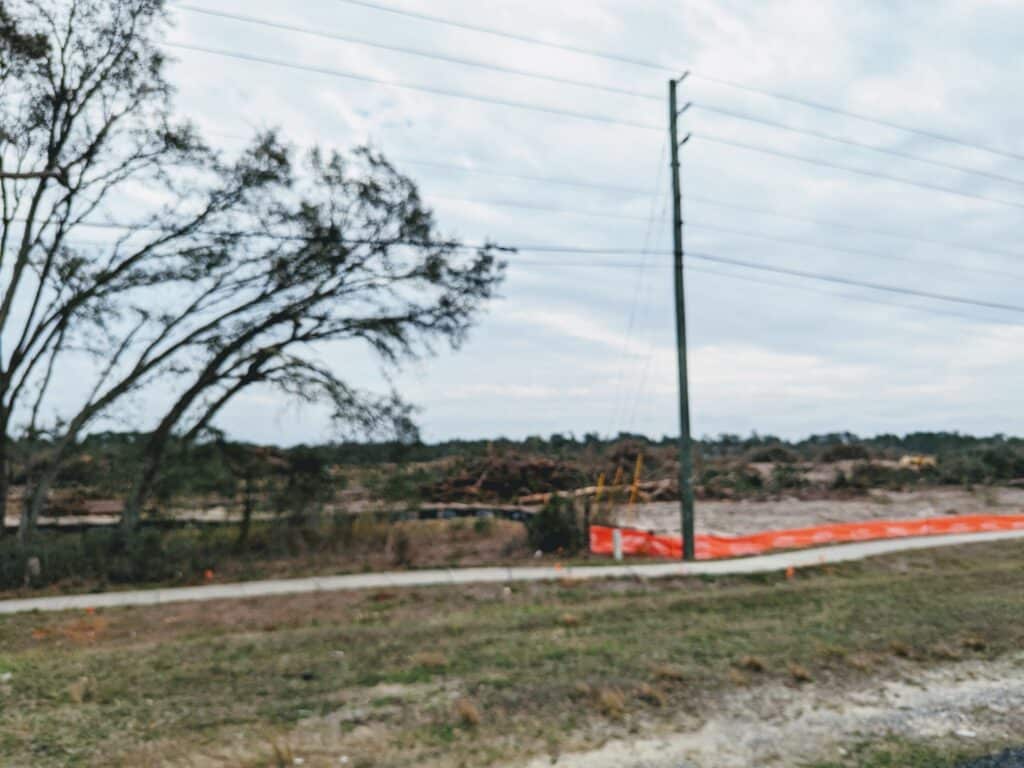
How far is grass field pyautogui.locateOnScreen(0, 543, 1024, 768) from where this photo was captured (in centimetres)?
614

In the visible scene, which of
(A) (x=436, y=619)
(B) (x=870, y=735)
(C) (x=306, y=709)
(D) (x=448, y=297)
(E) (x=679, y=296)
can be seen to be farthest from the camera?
(D) (x=448, y=297)

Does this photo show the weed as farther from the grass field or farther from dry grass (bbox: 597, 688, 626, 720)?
dry grass (bbox: 597, 688, 626, 720)

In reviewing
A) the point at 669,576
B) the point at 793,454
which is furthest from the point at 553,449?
the point at 669,576

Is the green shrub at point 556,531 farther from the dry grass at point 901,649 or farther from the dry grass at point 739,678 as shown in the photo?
the dry grass at point 739,678

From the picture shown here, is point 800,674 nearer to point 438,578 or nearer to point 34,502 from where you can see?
point 438,578

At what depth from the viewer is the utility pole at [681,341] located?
54.6 ft

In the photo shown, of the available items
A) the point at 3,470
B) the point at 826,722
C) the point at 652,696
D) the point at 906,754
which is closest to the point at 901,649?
the point at 826,722

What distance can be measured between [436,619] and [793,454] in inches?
1612

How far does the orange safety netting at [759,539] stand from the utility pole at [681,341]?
922 millimetres

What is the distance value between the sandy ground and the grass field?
34.4 ft

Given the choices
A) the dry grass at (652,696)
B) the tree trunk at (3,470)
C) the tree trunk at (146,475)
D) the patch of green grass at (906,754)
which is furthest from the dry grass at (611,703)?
the tree trunk at (3,470)

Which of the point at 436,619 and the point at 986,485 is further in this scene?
the point at 986,485

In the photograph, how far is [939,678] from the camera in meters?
8.07

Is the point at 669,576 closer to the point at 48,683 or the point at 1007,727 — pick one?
the point at 1007,727
